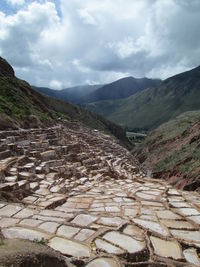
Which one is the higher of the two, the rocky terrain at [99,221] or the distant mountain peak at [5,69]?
the distant mountain peak at [5,69]

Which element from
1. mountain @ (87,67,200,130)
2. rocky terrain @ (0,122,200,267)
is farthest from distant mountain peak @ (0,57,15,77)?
mountain @ (87,67,200,130)

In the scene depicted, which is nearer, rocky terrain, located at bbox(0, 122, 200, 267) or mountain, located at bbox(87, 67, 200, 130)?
rocky terrain, located at bbox(0, 122, 200, 267)

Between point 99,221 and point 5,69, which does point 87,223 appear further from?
point 5,69

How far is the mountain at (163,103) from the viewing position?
361 feet

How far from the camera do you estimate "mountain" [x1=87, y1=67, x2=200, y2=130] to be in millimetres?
109881

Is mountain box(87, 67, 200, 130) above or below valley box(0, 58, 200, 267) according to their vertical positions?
above

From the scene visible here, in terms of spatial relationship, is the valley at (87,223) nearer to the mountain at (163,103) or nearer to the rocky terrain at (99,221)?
the rocky terrain at (99,221)

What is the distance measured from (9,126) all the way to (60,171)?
6.08 meters

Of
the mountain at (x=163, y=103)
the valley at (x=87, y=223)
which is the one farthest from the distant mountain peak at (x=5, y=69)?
the mountain at (x=163, y=103)

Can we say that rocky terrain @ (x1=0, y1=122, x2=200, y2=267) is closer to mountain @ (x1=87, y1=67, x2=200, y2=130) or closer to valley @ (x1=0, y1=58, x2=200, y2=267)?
valley @ (x1=0, y1=58, x2=200, y2=267)

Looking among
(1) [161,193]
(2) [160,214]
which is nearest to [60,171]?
(1) [161,193]

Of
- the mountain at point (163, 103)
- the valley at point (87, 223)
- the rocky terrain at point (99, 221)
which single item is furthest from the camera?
the mountain at point (163, 103)

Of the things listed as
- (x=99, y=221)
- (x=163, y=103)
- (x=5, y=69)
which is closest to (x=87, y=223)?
(x=99, y=221)

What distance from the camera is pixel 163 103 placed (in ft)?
414
